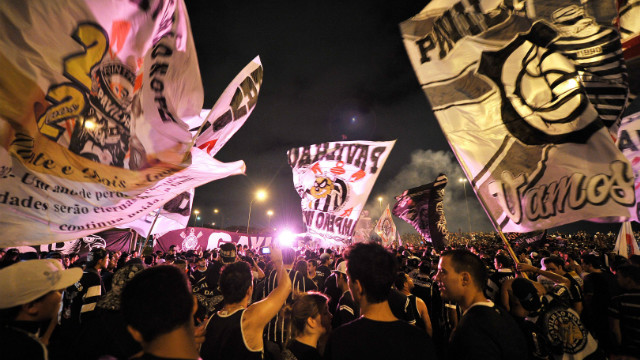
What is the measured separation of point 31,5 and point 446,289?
554 cm

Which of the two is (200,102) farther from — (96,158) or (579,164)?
(579,164)

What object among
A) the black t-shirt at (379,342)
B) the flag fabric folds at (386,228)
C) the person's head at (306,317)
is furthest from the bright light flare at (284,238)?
the flag fabric folds at (386,228)

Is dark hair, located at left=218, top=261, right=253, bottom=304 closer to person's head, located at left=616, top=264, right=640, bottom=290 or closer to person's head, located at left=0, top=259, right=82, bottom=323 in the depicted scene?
person's head, located at left=0, top=259, right=82, bottom=323

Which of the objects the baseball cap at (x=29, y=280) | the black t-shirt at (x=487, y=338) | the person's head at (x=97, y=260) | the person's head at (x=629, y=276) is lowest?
the black t-shirt at (x=487, y=338)

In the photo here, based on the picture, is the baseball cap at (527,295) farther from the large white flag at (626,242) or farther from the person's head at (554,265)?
the large white flag at (626,242)

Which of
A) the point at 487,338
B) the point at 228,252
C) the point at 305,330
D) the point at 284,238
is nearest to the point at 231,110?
the point at 228,252

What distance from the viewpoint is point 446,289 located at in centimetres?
304

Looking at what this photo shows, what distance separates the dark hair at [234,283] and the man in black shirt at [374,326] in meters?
1.16

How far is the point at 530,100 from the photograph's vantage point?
4.66 m

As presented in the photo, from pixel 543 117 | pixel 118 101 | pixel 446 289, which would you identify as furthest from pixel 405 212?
pixel 118 101

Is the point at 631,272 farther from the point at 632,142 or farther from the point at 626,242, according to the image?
the point at 626,242

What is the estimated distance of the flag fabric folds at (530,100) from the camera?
402 cm

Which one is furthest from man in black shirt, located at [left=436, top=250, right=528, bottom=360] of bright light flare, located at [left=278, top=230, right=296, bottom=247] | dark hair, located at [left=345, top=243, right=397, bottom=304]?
bright light flare, located at [left=278, top=230, right=296, bottom=247]

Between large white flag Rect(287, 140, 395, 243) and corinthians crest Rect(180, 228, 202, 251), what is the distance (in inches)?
504
